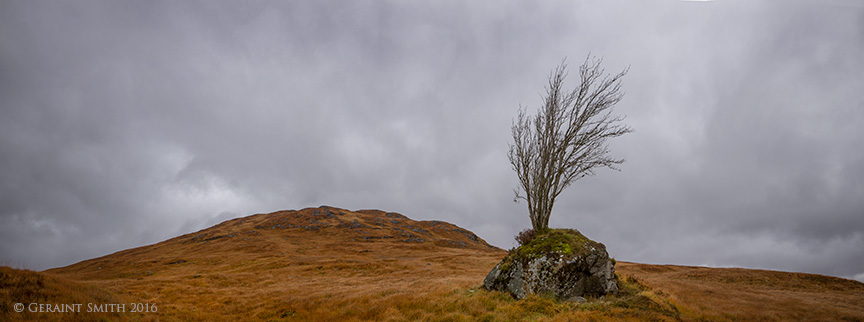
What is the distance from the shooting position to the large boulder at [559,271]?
10789mm

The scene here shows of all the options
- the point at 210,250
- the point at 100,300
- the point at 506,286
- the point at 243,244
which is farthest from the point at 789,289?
the point at 210,250

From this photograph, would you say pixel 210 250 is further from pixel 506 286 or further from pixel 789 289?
pixel 789 289

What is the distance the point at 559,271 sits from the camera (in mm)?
10922

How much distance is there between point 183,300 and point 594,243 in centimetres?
2003

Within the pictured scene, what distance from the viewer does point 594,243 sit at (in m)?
12.2

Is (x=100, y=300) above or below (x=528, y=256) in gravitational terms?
below

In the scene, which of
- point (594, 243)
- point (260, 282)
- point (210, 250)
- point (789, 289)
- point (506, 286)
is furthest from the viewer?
point (210, 250)
